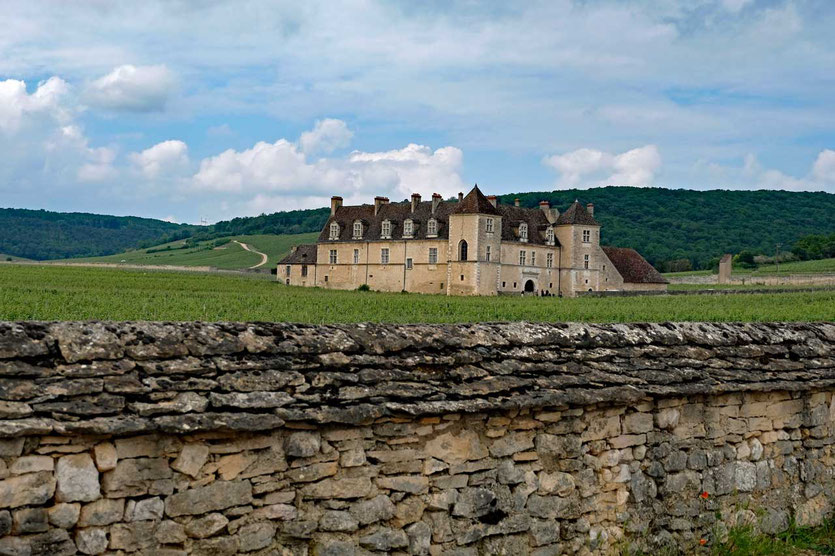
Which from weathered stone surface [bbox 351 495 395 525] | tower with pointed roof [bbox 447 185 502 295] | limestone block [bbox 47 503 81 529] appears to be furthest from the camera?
tower with pointed roof [bbox 447 185 502 295]

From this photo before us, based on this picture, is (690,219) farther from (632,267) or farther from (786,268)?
(632,267)

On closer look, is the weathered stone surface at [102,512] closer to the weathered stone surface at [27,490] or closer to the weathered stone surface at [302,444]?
the weathered stone surface at [27,490]

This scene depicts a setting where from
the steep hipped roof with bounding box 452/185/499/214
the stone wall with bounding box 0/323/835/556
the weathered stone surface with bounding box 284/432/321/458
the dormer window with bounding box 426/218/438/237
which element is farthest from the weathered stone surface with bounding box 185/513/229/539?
the dormer window with bounding box 426/218/438/237

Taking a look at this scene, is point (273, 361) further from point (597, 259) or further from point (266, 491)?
point (597, 259)

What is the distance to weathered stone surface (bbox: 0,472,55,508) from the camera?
189 inches

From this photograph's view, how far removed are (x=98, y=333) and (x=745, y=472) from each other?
639 centimetres

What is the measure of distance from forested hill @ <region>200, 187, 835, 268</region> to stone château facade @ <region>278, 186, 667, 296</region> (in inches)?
2105

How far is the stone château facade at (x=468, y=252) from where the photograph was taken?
74.6m

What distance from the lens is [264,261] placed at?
138m

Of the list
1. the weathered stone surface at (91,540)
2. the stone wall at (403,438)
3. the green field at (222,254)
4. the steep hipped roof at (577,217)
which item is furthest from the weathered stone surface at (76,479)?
the green field at (222,254)

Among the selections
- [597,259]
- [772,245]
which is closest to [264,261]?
[597,259]

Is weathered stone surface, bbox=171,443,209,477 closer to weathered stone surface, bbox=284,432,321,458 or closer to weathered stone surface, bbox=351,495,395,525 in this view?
weathered stone surface, bbox=284,432,321,458

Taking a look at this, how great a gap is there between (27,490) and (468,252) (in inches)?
2751

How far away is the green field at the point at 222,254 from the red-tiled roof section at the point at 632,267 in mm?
64358
